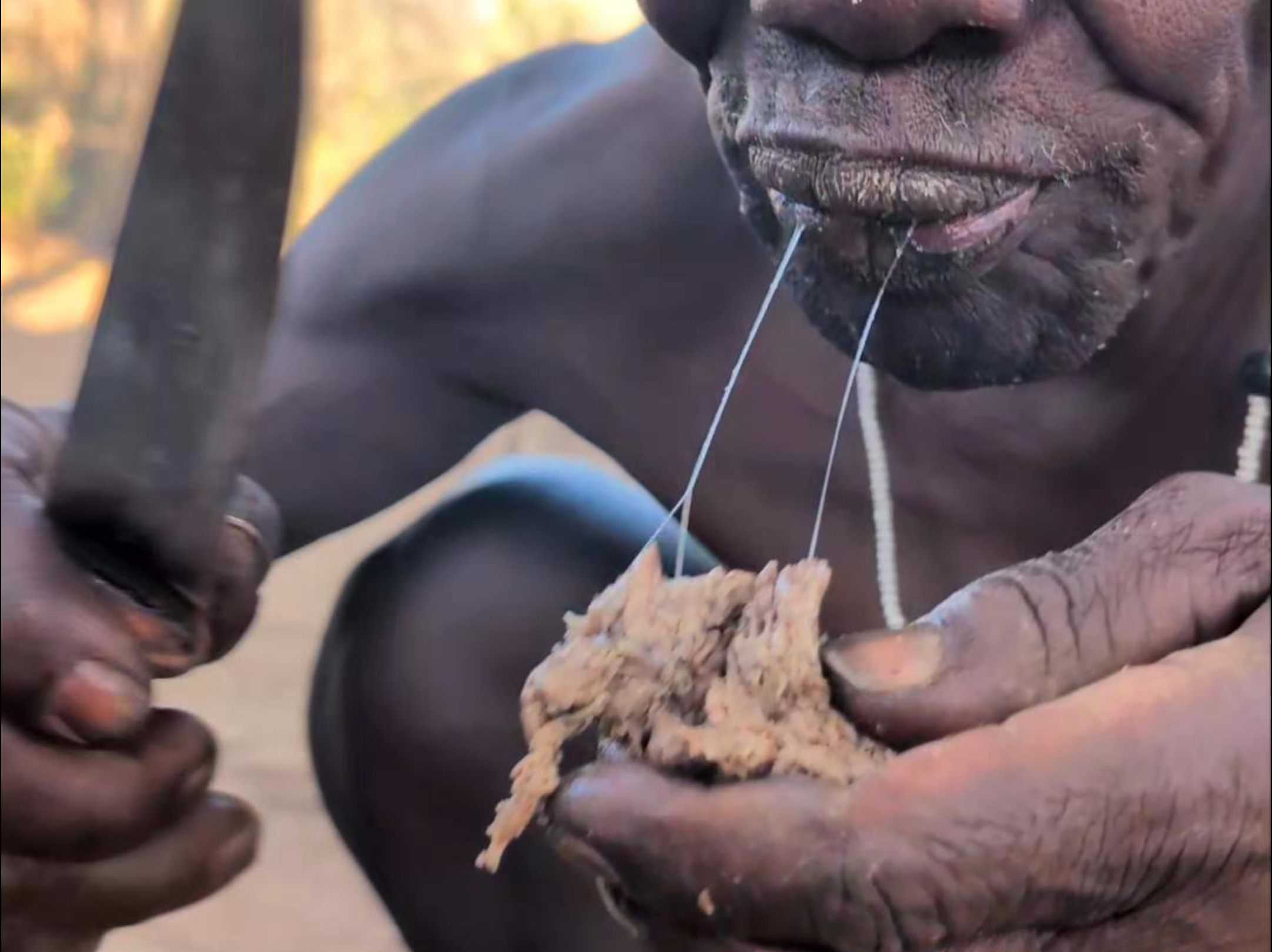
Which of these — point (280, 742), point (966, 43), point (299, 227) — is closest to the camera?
point (966, 43)

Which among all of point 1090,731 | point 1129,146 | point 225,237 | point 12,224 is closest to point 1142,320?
point 1129,146

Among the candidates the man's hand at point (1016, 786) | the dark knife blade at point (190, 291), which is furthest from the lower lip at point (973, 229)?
the dark knife blade at point (190, 291)

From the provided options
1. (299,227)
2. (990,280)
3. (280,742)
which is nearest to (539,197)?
(299,227)

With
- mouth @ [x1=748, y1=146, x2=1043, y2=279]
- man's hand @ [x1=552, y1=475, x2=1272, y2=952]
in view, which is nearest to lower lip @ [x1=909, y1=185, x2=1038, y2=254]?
mouth @ [x1=748, y1=146, x2=1043, y2=279]

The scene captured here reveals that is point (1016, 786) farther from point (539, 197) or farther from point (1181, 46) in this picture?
point (539, 197)

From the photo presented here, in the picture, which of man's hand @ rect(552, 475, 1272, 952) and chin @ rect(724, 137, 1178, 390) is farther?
chin @ rect(724, 137, 1178, 390)

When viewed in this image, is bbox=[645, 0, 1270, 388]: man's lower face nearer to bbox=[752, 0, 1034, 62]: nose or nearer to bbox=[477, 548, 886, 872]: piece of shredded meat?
bbox=[752, 0, 1034, 62]: nose
